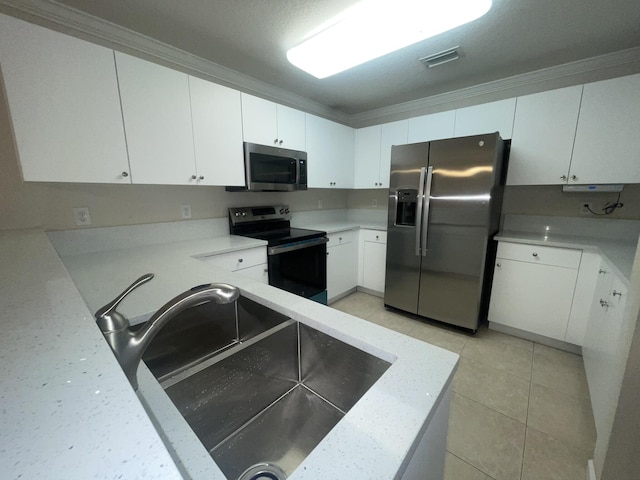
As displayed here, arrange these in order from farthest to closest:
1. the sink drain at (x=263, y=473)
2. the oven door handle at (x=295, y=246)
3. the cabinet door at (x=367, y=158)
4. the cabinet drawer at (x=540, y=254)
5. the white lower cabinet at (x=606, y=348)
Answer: the cabinet door at (x=367, y=158) < the oven door handle at (x=295, y=246) < the cabinet drawer at (x=540, y=254) < the white lower cabinet at (x=606, y=348) < the sink drain at (x=263, y=473)

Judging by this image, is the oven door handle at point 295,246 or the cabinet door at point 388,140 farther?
the cabinet door at point 388,140

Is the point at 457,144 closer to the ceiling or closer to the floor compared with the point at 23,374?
closer to the ceiling

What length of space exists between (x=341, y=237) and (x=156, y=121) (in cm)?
197

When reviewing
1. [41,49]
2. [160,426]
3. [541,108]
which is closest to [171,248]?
[41,49]

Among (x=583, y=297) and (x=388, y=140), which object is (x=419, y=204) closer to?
(x=388, y=140)

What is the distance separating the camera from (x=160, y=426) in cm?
47

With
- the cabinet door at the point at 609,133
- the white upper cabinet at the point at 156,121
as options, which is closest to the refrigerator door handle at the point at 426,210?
the cabinet door at the point at 609,133

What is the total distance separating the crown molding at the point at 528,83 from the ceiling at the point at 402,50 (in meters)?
0.08

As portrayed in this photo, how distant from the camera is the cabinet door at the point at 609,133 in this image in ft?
6.05

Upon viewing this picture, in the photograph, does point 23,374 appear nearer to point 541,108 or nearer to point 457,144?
point 457,144

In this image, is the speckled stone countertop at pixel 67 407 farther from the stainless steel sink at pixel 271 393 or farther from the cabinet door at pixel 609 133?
the cabinet door at pixel 609 133

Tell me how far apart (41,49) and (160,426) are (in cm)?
185

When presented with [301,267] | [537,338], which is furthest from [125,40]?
[537,338]

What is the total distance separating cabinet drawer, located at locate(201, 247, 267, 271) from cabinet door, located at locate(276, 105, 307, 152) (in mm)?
1089
